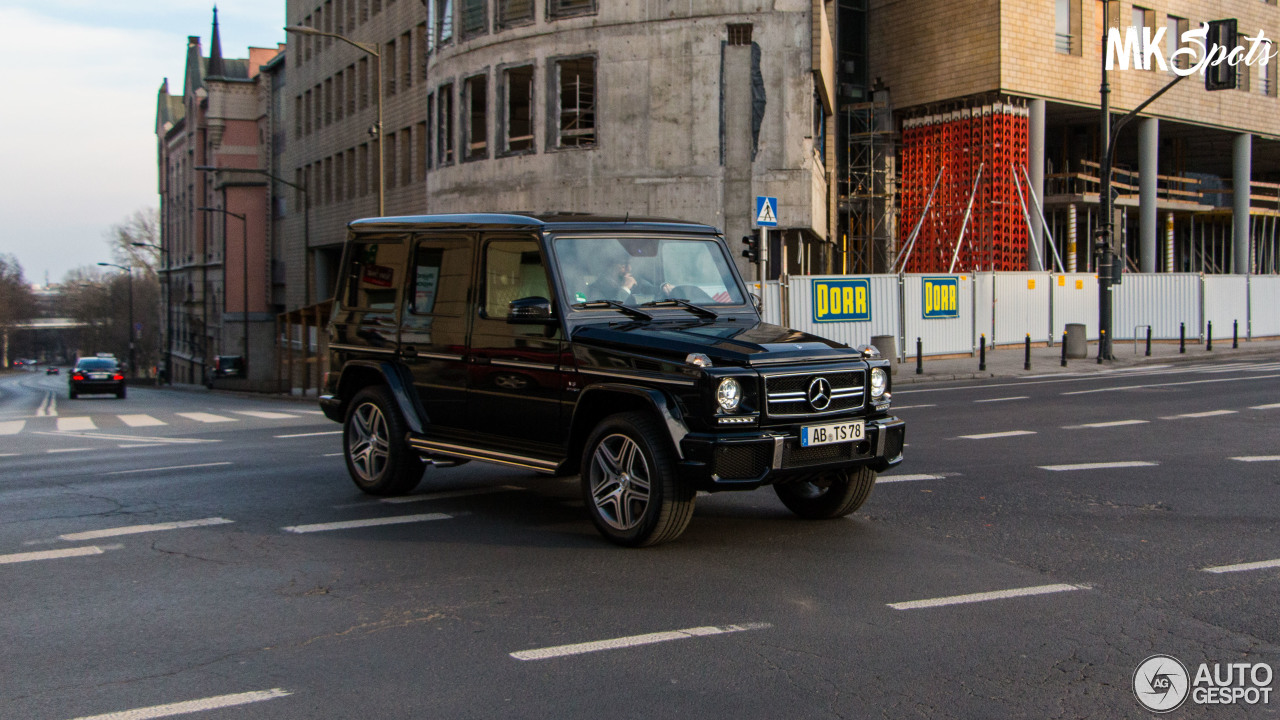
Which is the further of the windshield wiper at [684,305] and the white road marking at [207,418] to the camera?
the white road marking at [207,418]

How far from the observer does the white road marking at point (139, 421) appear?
22309 mm

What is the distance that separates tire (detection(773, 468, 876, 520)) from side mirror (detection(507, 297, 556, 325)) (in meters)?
Answer: 1.92

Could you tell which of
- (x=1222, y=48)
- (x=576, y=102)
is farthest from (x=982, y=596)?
(x=576, y=102)

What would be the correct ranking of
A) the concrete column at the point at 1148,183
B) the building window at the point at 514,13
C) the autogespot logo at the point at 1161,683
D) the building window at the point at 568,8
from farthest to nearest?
1. the concrete column at the point at 1148,183
2. the building window at the point at 514,13
3. the building window at the point at 568,8
4. the autogespot logo at the point at 1161,683

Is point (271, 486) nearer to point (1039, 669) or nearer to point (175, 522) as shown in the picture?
point (175, 522)

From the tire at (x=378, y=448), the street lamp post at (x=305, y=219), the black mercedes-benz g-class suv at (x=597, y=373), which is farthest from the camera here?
the street lamp post at (x=305, y=219)

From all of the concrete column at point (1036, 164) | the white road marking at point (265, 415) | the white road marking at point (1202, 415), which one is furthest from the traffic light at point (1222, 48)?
the concrete column at point (1036, 164)

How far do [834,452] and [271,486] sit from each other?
18.0ft

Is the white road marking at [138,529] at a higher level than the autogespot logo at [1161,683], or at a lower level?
higher

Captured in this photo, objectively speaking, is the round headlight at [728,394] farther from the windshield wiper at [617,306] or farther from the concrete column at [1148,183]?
the concrete column at [1148,183]

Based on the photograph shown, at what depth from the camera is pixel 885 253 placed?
47.3 metres

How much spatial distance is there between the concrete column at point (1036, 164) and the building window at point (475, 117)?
1963 cm

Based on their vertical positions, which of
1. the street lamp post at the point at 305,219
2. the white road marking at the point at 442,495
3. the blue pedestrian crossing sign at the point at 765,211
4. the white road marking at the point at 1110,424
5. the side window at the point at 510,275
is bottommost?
the white road marking at the point at 442,495

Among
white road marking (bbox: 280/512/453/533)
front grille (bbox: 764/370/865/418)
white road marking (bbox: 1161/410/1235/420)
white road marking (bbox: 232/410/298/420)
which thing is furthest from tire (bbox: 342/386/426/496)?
white road marking (bbox: 232/410/298/420)
